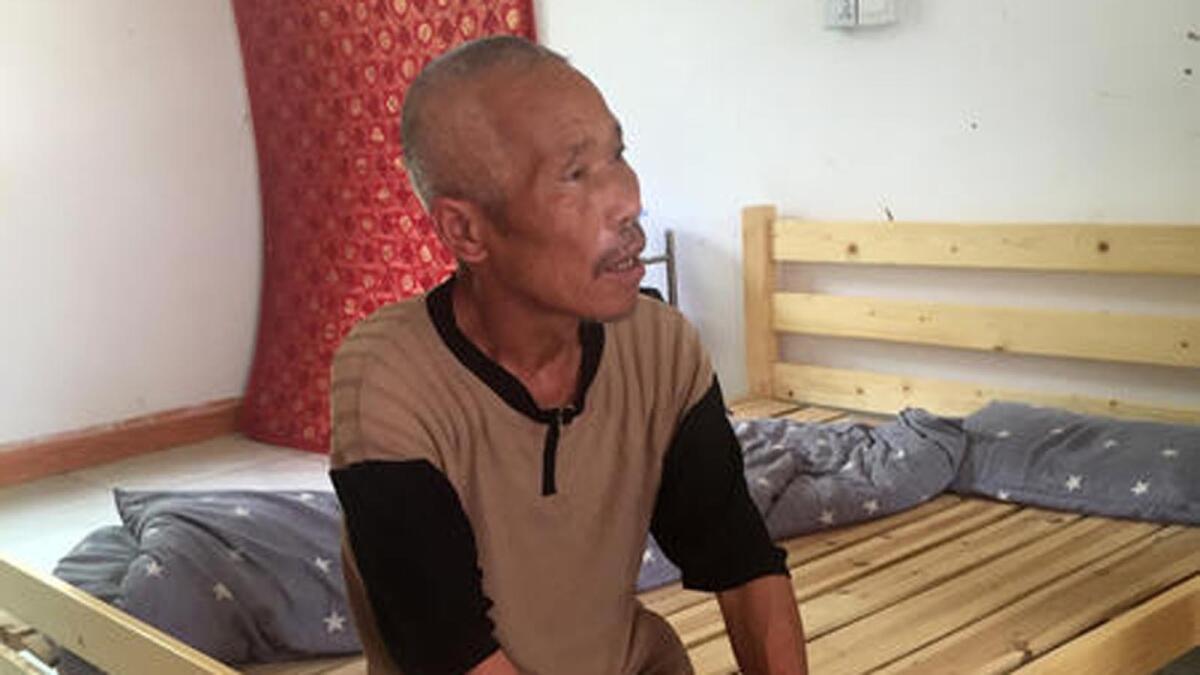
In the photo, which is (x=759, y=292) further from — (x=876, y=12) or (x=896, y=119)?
(x=876, y=12)

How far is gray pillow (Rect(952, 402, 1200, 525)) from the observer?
1.94 m

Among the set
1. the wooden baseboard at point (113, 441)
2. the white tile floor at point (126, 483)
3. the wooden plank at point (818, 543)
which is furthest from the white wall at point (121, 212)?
the wooden plank at point (818, 543)

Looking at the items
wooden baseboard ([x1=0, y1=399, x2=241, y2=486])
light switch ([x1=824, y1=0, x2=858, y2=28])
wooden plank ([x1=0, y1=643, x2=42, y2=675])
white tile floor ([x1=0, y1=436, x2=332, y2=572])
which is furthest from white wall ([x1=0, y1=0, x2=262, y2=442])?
light switch ([x1=824, y1=0, x2=858, y2=28])

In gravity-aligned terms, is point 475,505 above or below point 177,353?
above

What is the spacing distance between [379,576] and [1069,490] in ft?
4.95

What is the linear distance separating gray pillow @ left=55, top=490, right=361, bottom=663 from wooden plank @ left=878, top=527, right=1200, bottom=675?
80 cm

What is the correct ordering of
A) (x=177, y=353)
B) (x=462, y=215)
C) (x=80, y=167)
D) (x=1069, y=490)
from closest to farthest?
(x=462, y=215) < (x=1069, y=490) < (x=80, y=167) < (x=177, y=353)

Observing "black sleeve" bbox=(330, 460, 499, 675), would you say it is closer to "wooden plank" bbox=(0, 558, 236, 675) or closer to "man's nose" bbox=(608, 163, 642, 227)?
A: "man's nose" bbox=(608, 163, 642, 227)

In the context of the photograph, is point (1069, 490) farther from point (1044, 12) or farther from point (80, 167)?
point (80, 167)

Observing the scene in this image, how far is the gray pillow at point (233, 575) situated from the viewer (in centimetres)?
166

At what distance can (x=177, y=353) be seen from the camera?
3.95 m

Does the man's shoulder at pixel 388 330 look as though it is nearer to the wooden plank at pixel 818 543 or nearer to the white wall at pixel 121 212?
the wooden plank at pixel 818 543

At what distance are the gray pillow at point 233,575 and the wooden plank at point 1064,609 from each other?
80 cm

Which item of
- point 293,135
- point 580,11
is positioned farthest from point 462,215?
point 293,135
